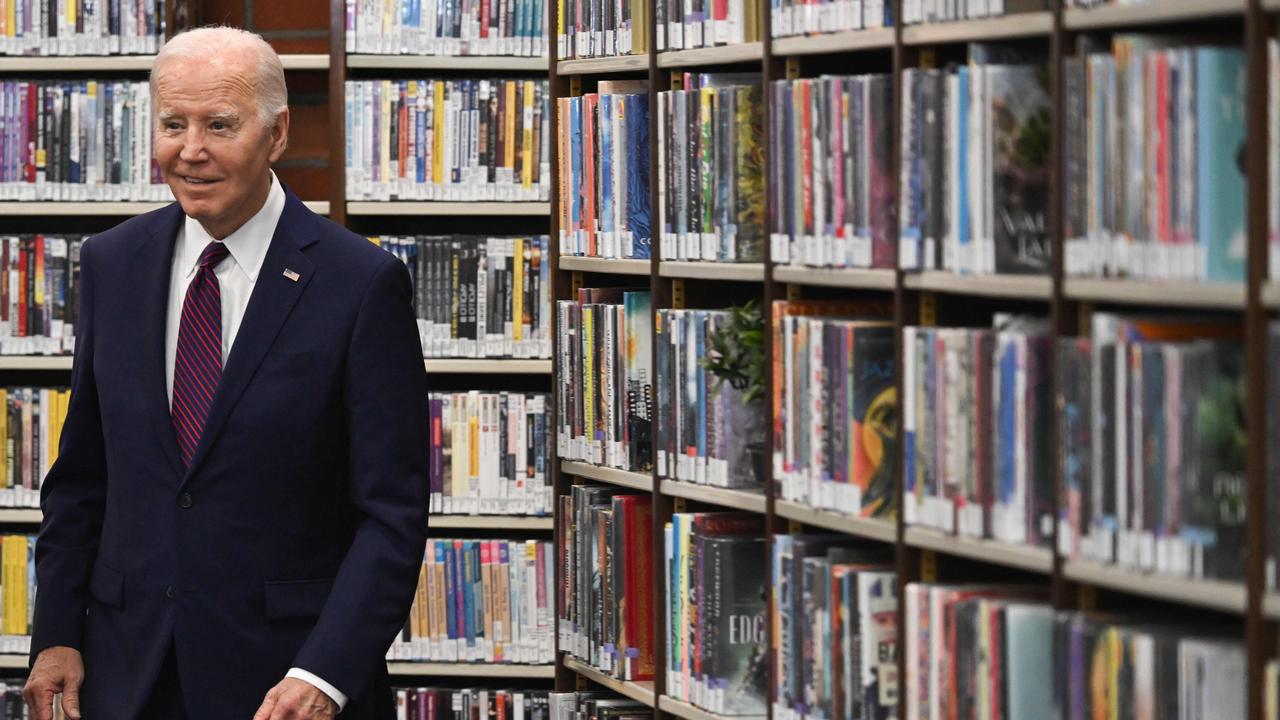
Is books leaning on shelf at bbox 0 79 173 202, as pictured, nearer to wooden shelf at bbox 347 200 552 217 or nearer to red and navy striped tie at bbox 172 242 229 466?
wooden shelf at bbox 347 200 552 217

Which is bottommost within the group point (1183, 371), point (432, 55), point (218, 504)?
point (218, 504)

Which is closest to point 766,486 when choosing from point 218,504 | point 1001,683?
point 1001,683

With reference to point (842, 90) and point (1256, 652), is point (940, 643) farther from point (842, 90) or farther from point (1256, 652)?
point (842, 90)

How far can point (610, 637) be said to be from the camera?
3.33 meters

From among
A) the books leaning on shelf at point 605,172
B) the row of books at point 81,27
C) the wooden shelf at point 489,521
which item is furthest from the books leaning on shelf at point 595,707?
the row of books at point 81,27

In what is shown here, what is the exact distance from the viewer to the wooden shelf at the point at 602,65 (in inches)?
127

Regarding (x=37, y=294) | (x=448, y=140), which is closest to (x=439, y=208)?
(x=448, y=140)

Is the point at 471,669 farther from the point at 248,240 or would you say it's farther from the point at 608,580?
the point at 248,240

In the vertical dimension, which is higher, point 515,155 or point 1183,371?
point 515,155

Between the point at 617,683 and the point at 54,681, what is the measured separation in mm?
1042

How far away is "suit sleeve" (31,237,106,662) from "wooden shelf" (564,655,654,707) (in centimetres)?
100

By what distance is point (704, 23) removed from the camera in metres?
3.01

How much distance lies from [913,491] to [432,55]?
2407 millimetres

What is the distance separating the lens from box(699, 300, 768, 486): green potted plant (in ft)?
9.46
